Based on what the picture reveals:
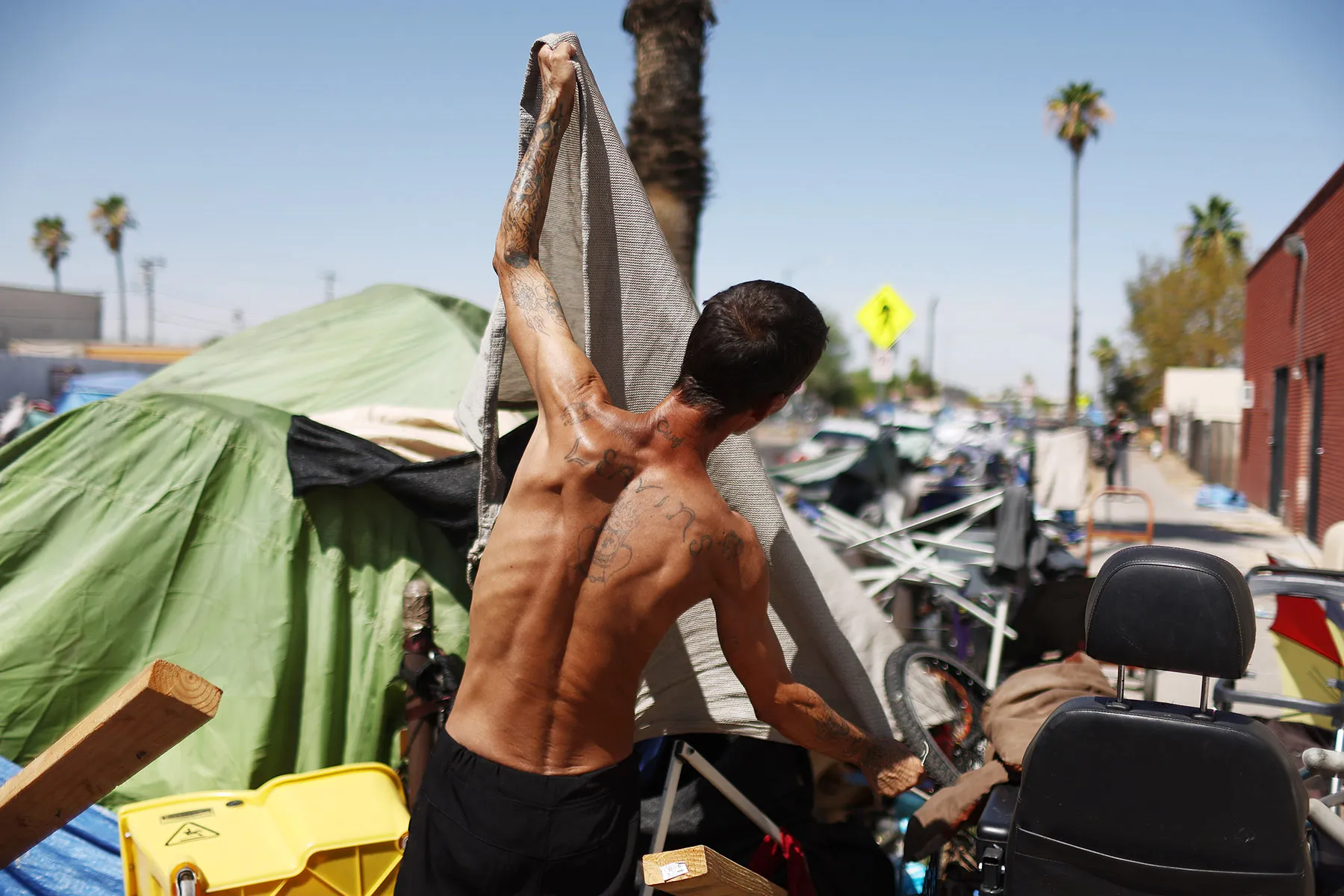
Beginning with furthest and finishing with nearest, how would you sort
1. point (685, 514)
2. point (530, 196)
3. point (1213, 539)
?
1. point (1213, 539)
2. point (530, 196)
3. point (685, 514)

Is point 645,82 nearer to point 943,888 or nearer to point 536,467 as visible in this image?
point 536,467

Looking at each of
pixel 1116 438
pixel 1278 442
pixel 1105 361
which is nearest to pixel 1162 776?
pixel 1116 438

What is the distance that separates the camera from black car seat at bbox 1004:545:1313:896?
2146 millimetres

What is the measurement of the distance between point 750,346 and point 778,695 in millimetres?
889

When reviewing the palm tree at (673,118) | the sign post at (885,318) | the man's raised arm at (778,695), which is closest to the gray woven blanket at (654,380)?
the man's raised arm at (778,695)

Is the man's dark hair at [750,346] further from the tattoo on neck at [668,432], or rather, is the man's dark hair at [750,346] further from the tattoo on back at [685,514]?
the tattoo on back at [685,514]

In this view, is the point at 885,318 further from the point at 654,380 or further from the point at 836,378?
the point at 836,378

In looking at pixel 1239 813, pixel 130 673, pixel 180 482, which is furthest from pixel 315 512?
pixel 1239 813

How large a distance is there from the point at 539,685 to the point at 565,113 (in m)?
1.69

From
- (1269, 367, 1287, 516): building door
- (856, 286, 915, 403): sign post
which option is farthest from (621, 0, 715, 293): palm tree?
(1269, 367, 1287, 516): building door

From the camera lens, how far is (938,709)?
3939 millimetres

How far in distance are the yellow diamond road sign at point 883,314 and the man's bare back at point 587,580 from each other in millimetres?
10756

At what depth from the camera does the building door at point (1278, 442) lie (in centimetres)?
1905

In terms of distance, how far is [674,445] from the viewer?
2.29 m
